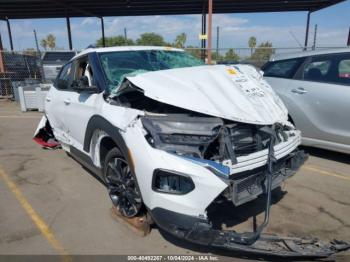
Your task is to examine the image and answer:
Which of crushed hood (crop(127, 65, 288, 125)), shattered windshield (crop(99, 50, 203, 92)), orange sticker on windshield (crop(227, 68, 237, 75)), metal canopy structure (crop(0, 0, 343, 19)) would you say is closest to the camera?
crushed hood (crop(127, 65, 288, 125))

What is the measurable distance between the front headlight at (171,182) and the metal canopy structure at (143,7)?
19.0m

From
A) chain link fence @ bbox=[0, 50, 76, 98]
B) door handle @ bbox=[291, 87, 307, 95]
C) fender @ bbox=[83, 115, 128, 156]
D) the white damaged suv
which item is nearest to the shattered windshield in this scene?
the white damaged suv

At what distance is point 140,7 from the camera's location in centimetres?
2306

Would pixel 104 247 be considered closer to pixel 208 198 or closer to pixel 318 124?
pixel 208 198

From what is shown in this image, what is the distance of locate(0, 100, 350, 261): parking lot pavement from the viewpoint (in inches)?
119

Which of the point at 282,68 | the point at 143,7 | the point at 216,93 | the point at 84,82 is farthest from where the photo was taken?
the point at 143,7

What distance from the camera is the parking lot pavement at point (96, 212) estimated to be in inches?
119

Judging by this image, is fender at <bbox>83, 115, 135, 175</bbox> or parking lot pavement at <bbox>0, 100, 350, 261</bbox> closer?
fender at <bbox>83, 115, 135, 175</bbox>

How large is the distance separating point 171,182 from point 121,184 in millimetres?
907

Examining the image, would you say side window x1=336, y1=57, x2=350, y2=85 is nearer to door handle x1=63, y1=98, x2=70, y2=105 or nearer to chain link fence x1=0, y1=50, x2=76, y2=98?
door handle x1=63, y1=98, x2=70, y2=105

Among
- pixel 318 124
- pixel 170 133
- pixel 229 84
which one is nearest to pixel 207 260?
pixel 170 133

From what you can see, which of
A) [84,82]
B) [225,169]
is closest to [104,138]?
[84,82]

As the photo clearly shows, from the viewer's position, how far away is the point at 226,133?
103 inches

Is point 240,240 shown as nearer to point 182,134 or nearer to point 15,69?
point 182,134
